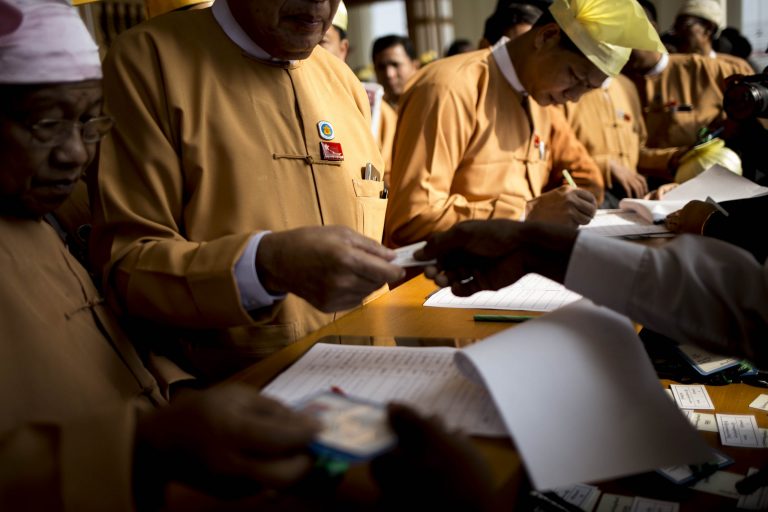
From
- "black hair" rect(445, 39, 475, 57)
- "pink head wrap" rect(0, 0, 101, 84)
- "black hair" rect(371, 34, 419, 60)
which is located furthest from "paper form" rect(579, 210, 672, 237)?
"black hair" rect(445, 39, 475, 57)

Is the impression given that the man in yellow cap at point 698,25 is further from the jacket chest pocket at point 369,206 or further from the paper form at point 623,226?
the jacket chest pocket at point 369,206

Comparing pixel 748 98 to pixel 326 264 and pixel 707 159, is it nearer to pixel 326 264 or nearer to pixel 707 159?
pixel 707 159

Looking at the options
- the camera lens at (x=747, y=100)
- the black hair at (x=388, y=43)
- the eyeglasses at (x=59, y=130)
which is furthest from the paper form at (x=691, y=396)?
the black hair at (x=388, y=43)

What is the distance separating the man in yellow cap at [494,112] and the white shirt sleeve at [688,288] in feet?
4.29

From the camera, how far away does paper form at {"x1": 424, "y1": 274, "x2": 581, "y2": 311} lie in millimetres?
1654

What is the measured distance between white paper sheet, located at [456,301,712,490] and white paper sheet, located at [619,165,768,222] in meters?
1.72

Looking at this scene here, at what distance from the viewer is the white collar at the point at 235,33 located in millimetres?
1643

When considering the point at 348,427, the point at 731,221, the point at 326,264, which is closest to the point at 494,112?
the point at 731,221

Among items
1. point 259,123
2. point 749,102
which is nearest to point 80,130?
point 259,123

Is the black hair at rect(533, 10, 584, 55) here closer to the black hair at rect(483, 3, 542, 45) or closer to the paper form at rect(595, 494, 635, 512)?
the black hair at rect(483, 3, 542, 45)

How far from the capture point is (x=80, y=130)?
3.99 ft

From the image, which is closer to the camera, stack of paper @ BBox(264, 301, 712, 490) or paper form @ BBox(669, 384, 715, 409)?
stack of paper @ BBox(264, 301, 712, 490)

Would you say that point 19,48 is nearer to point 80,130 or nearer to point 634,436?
point 80,130

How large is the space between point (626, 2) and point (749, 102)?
1.90 ft
